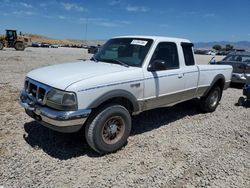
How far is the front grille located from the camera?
398cm

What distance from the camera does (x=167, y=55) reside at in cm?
541

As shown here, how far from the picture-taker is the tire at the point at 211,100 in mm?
6930

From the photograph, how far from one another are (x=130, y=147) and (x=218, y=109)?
4004mm

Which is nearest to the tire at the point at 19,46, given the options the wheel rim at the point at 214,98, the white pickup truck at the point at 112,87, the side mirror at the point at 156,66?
the white pickup truck at the point at 112,87

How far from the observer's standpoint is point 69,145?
4590mm

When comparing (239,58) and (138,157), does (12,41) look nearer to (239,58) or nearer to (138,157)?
(239,58)

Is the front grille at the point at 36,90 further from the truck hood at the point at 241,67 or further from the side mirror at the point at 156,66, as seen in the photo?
the truck hood at the point at 241,67

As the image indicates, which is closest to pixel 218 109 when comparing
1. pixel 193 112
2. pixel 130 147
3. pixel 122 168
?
pixel 193 112

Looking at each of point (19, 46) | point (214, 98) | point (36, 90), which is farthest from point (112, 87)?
point (19, 46)

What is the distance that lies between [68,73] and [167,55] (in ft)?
7.31

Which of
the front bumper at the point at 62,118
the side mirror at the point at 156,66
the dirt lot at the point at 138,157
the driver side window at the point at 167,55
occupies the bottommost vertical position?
the dirt lot at the point at 138,157

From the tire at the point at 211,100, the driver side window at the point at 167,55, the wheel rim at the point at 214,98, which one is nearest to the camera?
the driver side window at the point at 167,55

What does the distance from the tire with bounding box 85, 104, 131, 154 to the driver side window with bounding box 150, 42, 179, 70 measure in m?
1.26

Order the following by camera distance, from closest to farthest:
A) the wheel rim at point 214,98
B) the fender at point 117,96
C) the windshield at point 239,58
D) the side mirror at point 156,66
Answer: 1. the fender at point 117,96
2. the side mirror at point 156,66
3. the wheel rim at point 214,98
4. the windshield at point 239,58
